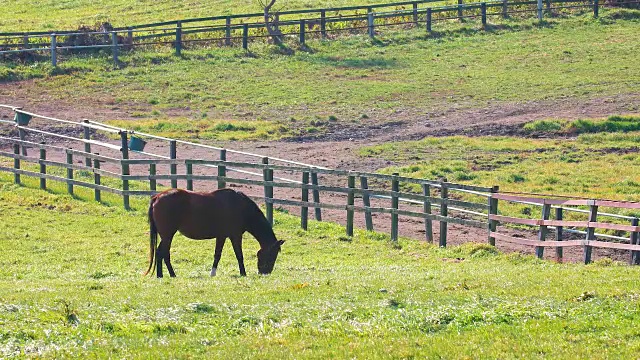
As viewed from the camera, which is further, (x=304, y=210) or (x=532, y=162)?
(x=532, y=162)

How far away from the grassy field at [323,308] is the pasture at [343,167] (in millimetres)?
39

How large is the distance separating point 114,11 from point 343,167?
34627mm

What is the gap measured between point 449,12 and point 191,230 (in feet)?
121

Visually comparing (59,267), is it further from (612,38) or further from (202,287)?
(612,38)

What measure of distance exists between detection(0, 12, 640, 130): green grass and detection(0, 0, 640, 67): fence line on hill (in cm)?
77

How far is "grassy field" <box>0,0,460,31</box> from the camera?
5772cm

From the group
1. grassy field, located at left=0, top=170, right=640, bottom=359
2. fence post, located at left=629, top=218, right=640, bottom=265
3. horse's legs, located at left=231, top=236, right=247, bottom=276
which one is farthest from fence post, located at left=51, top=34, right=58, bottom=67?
fence post, located at left=629, top=218, right=640, bottom=265

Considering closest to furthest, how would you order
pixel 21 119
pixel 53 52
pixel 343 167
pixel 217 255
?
pixel 217 255, pixel 21 119, pixel 343 167, pixel 53 52

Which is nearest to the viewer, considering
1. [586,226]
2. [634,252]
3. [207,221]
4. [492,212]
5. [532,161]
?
[207,221]

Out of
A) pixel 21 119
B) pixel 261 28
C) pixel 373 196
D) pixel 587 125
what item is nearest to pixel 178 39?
pixel 261 28

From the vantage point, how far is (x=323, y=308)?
1278 cm

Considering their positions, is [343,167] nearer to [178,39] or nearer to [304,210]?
[304,210]

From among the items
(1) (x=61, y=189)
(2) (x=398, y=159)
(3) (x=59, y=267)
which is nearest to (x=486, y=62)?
(2) (x=398, y=159)

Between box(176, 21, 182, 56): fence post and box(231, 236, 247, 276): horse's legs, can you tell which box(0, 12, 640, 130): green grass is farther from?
box(231, 236, 247, 276): horse's legs
